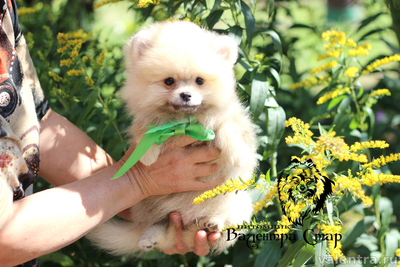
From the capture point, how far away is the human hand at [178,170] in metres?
1.58

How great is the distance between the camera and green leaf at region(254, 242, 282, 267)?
65.3 inches

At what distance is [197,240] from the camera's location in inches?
64.5

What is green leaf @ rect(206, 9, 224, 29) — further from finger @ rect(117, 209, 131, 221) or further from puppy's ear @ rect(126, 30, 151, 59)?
finger @ rect(117, 209, 131, 221)

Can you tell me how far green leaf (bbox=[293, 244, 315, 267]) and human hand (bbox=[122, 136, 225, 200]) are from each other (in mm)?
526

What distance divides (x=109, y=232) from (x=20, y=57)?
3.38 ft

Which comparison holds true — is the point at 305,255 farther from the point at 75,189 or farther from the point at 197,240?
the point at 75,189

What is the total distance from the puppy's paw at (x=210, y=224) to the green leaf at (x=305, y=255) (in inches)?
19.8

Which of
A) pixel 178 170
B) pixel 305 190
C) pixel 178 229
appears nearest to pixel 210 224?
pixel 178 229

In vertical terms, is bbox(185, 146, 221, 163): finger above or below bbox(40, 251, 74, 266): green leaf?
above

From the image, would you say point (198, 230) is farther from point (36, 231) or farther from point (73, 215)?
point (36, 231)

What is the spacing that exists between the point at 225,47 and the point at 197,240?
37.4 inches

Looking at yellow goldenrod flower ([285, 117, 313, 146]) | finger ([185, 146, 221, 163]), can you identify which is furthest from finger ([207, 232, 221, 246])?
yellow goldenrod flower ([285, 117, 313, 146])

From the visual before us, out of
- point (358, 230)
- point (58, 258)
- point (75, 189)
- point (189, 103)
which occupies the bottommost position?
point (58, 258)

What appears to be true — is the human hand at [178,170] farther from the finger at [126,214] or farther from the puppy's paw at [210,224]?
the finger at [126,214]
